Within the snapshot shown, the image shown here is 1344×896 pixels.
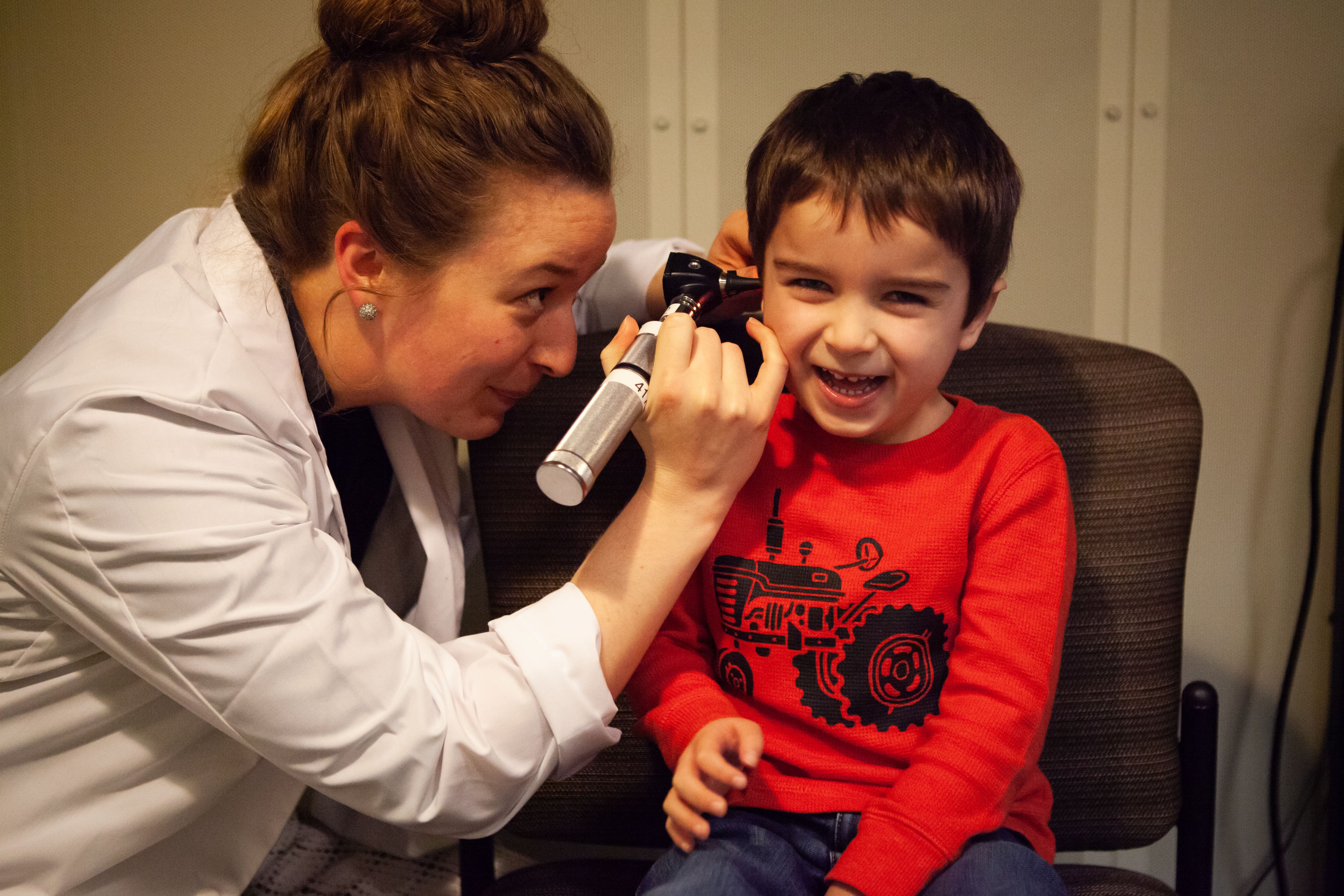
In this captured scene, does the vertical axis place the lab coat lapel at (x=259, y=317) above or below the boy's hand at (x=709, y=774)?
above

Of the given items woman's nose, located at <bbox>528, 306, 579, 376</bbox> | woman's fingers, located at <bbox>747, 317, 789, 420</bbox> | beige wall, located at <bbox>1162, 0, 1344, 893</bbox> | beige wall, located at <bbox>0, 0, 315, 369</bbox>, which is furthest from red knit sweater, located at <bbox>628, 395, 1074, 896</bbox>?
beige wall, located at <bbox>0, 0, 315, 369</bbox>

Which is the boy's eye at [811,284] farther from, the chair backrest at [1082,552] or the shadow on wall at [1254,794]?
the shadow on wall at [1254,794]

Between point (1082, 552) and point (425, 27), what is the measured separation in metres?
0.80

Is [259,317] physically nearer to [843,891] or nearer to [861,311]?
[861,311]

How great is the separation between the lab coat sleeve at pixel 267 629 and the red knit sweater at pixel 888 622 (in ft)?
0.50

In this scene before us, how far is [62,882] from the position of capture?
0.82 metres

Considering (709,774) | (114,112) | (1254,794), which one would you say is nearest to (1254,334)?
(1254,794)

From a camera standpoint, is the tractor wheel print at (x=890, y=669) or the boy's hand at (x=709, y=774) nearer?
the boy's hand at (x=709, y=774)

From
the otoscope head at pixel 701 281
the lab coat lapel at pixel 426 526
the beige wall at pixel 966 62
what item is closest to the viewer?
the otoscope head at pixel 701 281

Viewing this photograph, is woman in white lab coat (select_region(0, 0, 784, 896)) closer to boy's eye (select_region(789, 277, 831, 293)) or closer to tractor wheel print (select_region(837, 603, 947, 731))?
boy's eye (select_region(789, 277, 831, 293))

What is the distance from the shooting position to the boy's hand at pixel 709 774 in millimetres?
747

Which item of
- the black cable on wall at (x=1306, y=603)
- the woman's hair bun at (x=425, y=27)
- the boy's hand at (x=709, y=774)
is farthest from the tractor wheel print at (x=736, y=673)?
the black cable on wall at (x=1306, y=603)

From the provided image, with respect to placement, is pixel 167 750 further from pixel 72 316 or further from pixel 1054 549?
pixel 1054 549

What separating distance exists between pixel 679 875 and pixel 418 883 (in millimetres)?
642
